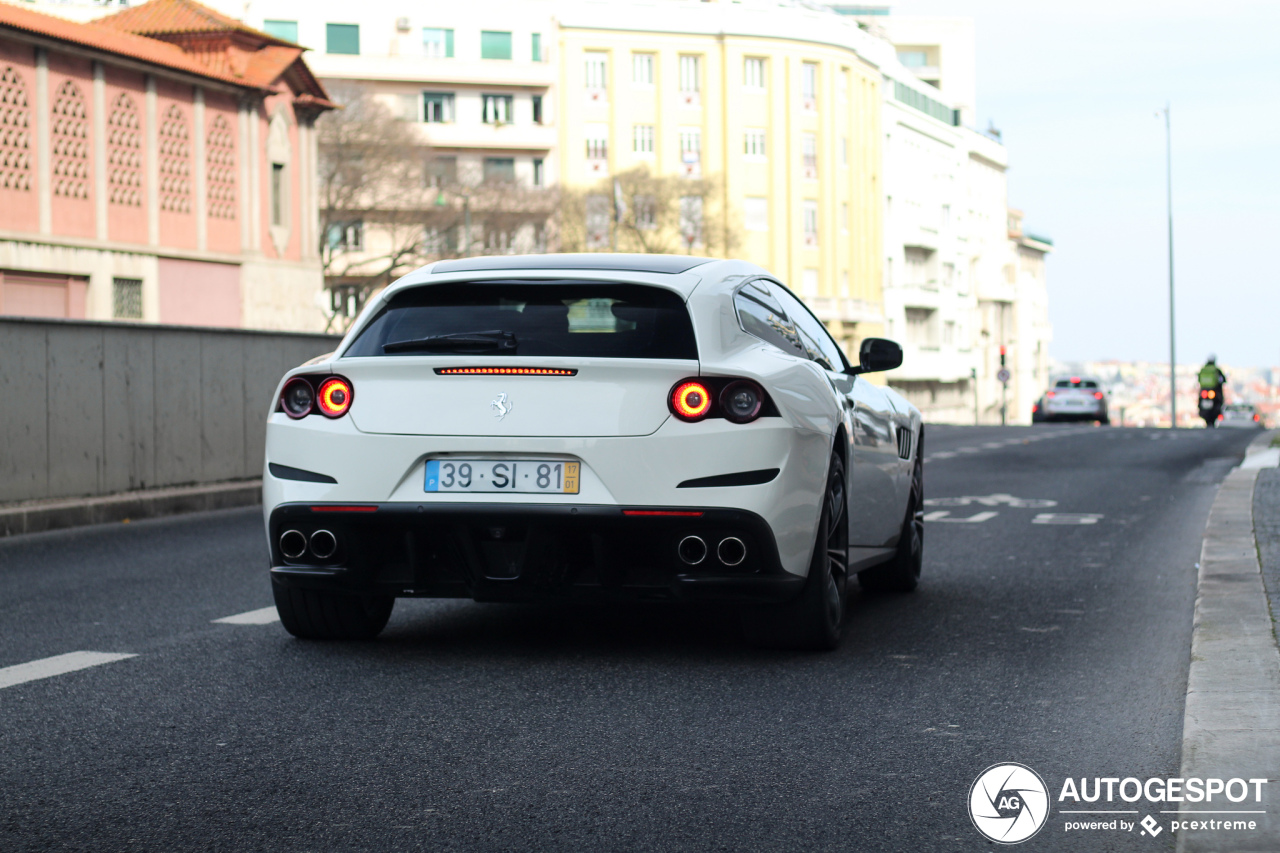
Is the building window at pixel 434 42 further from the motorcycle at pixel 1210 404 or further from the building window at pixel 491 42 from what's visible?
the motorcycle at pixel 1210 404

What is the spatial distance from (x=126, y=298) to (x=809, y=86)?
56.3 metres

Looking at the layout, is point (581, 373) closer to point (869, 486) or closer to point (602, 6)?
point (869, 486)

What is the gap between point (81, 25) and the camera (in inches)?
1471

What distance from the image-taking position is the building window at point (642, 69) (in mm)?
86125

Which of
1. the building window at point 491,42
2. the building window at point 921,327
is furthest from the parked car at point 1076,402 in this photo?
the building window at point 921,327

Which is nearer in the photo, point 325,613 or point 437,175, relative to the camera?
point 325,613

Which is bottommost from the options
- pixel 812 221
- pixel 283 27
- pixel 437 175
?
pixel 812 221

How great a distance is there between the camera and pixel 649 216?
7762cm

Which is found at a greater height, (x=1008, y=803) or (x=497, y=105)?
(x=497, y=105)

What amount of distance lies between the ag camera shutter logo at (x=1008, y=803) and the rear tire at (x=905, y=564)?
4.02 m

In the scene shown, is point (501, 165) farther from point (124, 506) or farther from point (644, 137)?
point (124, 506)

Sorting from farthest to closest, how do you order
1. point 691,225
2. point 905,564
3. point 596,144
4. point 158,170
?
point 596,144 → point 691,225 → point 158,170 → point 905,564

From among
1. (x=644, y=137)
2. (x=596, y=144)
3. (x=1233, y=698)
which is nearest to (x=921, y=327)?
(x=644, y=137)

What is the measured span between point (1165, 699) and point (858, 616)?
2.32 meters
